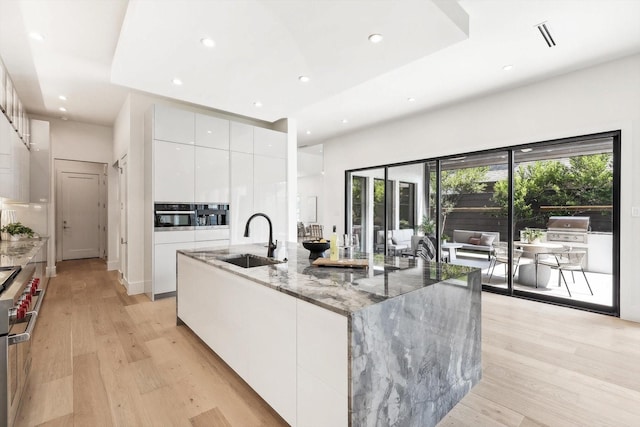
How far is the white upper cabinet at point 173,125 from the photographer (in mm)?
4016

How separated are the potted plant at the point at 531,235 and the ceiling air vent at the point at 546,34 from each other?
2270mm

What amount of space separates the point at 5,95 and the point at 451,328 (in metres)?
4.79

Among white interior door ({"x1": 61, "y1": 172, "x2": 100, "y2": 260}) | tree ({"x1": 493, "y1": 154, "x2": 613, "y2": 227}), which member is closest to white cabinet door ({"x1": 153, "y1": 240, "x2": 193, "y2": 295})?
white interior door ({"x1": 61, "y1": 172, "x2": 100, "y2": 260})

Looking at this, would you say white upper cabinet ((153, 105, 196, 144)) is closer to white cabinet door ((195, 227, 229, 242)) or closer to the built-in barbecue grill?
white cabinet door ((195, 227, 229, 242))

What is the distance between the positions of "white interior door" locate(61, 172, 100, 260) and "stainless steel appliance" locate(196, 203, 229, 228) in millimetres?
4517

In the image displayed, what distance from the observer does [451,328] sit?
1702 millimetres

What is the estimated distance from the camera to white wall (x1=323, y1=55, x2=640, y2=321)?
3273mm

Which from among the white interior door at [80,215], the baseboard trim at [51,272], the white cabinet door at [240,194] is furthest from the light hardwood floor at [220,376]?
the white interior door at [80,215]

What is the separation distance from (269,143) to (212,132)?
1.00 m

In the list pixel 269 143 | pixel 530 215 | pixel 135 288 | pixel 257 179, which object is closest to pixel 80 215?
pixel 135 288

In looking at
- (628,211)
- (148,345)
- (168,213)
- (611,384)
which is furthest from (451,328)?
(168,213)

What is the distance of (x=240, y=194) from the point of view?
4812 mm

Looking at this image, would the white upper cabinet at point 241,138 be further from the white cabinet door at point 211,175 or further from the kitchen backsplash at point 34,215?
the kitchen backsplash at point 34,215

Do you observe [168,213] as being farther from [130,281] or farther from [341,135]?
[341,135]
